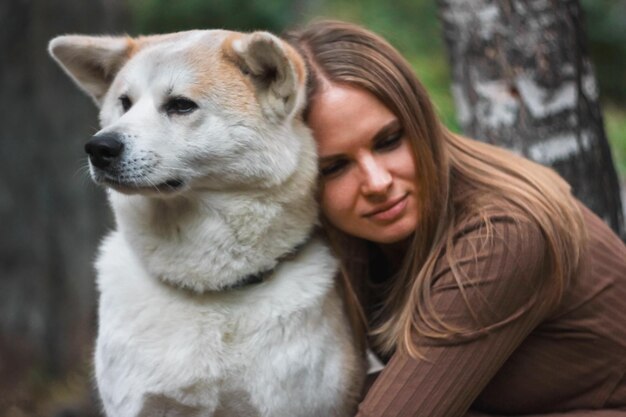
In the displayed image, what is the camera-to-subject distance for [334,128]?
99.7 inches

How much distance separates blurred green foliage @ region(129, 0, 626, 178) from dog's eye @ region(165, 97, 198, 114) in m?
4.73

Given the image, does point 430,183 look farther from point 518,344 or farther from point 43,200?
point 43,200

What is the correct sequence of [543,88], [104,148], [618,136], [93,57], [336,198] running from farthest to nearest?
[618,136], [543,88], [93,57], [336,198], [104,148]

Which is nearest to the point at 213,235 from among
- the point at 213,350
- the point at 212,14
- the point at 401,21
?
the point at 213,350

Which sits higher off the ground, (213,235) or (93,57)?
(93,57)

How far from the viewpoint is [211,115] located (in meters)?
2.53

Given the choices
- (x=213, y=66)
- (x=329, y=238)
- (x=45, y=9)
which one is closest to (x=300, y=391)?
(x=329, y=238)

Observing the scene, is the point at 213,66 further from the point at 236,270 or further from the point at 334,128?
the point at 236,270

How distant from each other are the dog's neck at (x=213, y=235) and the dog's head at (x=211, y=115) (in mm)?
58

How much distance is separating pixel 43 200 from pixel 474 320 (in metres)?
3.23

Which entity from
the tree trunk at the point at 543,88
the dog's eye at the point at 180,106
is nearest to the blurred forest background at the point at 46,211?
the tree trunk at the point at 543,88

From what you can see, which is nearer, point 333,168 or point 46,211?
point 333,168

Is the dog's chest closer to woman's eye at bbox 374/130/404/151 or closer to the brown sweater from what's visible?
the brown sweater

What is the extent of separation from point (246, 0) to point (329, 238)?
17.8 feet
